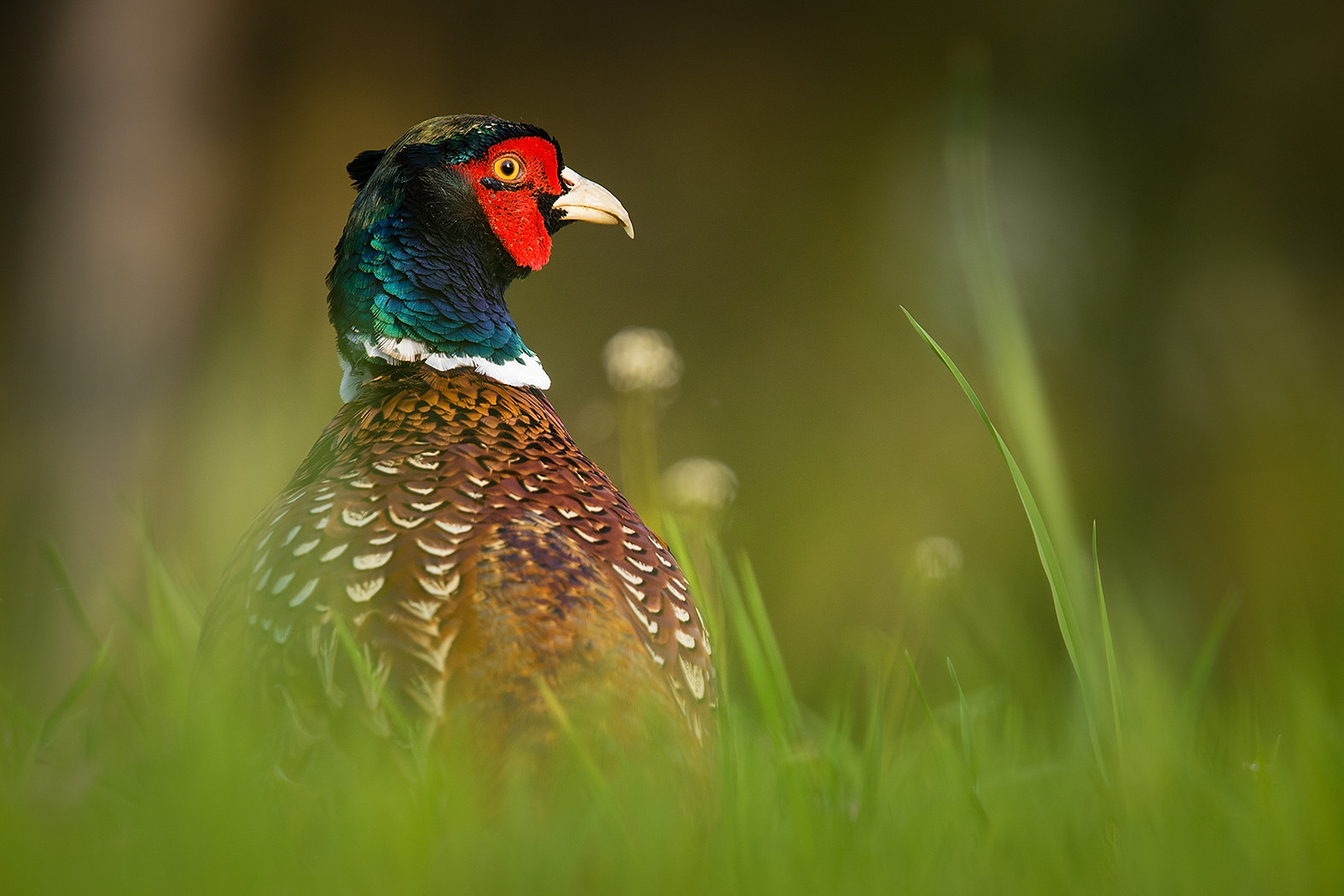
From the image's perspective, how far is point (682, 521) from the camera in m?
2.91

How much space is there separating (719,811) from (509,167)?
1.53 m

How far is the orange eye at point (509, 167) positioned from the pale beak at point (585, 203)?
118 mm

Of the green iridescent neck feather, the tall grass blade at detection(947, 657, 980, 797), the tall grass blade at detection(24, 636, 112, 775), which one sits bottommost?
the tall grass blade at detection(947, 657, 980, 797)

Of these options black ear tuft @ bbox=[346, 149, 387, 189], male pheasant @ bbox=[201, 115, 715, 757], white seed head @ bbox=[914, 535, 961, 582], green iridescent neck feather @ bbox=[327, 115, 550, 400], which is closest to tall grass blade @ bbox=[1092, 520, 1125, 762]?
male pheasant @ bbox=[201, 115, 715, 757]

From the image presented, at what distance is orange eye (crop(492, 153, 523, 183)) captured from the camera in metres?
2.33

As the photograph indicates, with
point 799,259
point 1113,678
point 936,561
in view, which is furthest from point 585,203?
point 799,259

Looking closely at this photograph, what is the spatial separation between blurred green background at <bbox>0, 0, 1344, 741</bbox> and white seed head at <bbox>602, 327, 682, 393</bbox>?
29 centimetres

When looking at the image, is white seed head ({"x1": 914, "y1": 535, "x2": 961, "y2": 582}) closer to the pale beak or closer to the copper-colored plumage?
the copper-colored plumage

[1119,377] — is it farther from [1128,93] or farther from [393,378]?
[393,378]

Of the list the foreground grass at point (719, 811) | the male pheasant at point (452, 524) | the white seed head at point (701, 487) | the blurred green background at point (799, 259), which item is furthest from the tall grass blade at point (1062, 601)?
the blurred green background at point (799, 259)

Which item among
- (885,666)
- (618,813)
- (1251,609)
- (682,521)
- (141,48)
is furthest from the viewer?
(1251,609)

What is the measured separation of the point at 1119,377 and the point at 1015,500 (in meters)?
0.73

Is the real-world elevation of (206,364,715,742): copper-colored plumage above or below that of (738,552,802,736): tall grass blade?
above

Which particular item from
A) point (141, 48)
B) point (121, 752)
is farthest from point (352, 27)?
point (121, 752)
